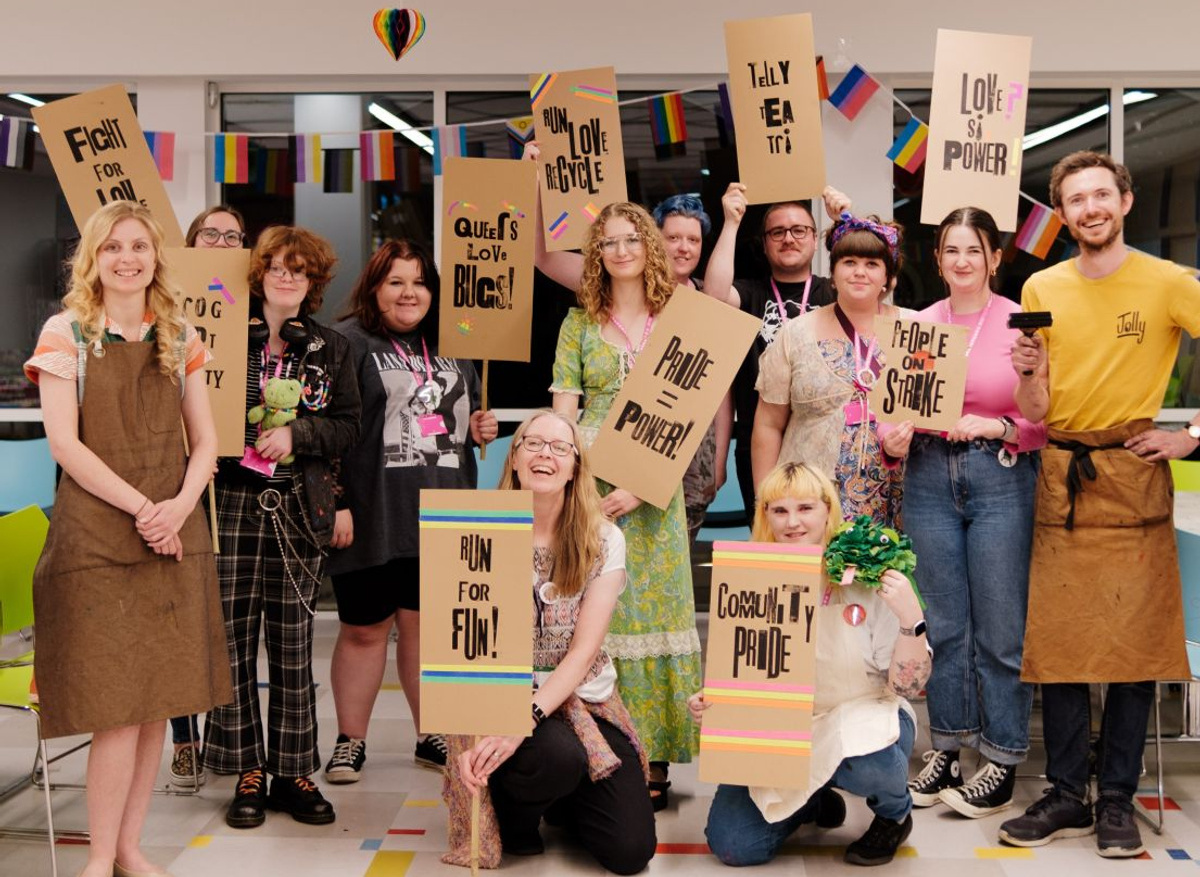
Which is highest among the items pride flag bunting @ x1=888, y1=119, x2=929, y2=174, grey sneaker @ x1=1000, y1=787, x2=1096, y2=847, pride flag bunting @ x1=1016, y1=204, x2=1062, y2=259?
pride flag bunting @ x1=888, y1=119, x2=929, y2=174

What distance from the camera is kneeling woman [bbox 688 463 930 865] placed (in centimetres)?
285

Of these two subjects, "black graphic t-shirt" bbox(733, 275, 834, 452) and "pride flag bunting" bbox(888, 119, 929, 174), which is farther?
"pride flag bunting" bbox(888, 119, 929, 174)

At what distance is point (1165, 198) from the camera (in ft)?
18.3

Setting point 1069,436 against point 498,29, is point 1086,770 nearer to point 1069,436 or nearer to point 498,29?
point 1069,436

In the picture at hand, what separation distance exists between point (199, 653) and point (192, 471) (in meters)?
0.40

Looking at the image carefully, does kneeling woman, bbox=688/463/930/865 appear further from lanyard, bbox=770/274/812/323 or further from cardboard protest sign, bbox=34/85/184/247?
cardboard protest sign, bbox=34/85/184/247

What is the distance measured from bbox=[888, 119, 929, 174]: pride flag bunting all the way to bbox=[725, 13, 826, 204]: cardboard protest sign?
1.17 meters

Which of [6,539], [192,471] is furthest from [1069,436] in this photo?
[6,539]

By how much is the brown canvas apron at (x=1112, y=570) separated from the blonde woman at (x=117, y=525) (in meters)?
2.01

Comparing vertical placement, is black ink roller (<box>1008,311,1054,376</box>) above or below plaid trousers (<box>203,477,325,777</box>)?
above

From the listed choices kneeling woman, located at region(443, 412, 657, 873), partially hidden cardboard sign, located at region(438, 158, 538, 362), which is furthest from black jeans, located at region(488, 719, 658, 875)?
partially hidden cardboard sign, located at region(438, 158, 538, 362)

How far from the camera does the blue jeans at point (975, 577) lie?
126 inches

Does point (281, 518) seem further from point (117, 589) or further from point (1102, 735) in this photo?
point (1102, 735)

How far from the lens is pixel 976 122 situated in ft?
11.3
